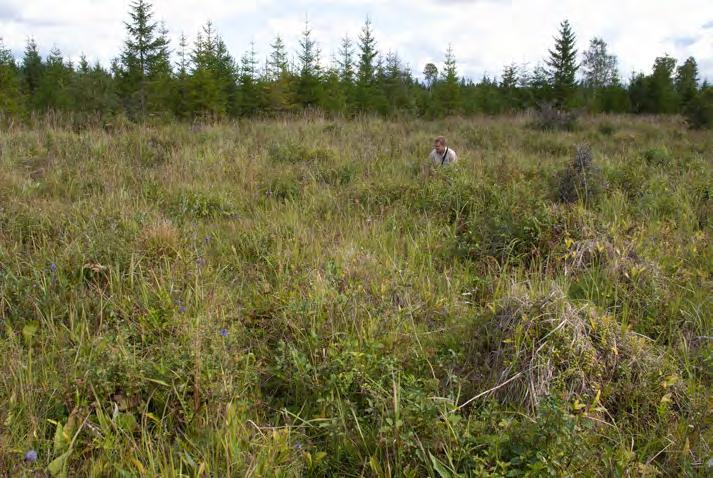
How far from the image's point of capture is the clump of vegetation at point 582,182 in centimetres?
535

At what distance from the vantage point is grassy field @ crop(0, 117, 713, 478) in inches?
75.5

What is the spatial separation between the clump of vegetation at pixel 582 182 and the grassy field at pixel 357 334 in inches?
1.6

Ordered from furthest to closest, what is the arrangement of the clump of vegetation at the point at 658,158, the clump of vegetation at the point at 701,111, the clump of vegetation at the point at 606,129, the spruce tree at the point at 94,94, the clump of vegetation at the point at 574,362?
1. the spruce tree at the point at 94,94
2. the clump of vegetation at the point at 606,129
3. the clump of vegetation at the point at 701,111
4. the clump of vegetation at the point at 658,158
5. the clump of vegetation at the point at 574,362

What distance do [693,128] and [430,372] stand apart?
1618cm

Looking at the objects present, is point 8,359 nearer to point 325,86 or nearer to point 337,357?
point 337,357

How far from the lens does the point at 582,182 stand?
17.8ft

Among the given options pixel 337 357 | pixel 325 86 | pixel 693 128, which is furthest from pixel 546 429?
pixel 325 86

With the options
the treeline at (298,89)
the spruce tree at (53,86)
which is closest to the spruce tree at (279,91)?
the treeline at (298,89)

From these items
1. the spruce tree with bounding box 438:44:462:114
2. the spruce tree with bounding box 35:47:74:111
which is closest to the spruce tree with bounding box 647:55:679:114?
the spruce tree with bounding box 438:44:462:114

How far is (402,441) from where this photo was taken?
1.90 metres

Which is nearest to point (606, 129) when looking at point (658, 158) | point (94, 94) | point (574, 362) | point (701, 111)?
point (701, 111)

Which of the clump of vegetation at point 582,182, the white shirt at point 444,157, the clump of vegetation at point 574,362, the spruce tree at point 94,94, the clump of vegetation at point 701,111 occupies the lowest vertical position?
the clump of vegetation at point 574,362

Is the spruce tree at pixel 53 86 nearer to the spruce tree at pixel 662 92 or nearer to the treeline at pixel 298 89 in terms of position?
the treeline at pixel 298 89

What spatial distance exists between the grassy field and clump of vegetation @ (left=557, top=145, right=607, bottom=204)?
39mm
